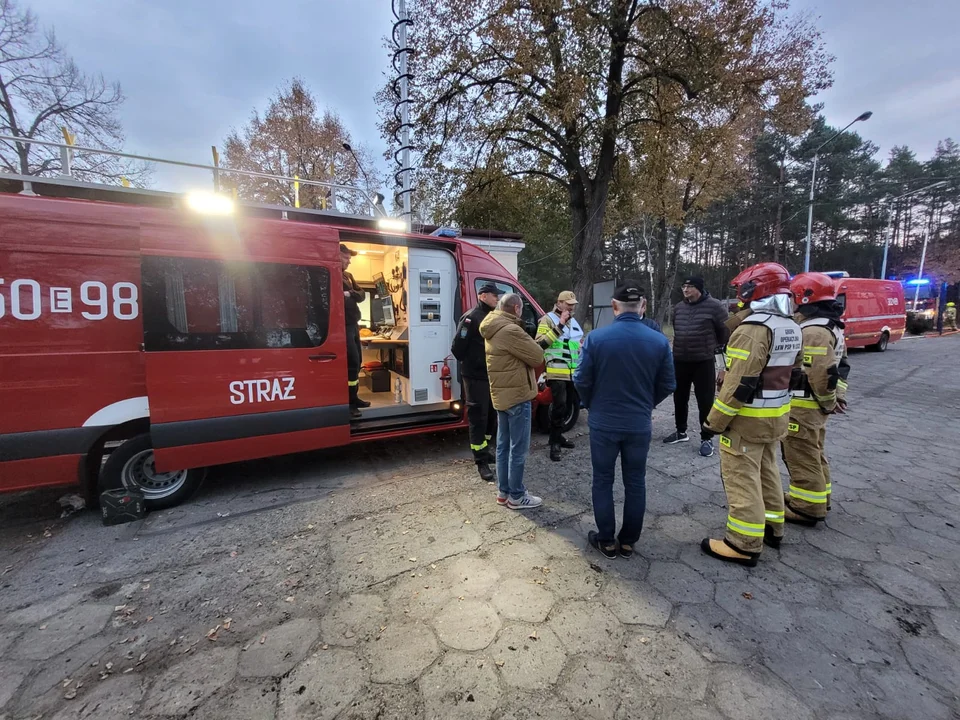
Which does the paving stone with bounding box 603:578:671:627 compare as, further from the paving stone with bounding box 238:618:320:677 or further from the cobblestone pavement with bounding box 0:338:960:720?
the paving stone with bounding box 238:618:320:677

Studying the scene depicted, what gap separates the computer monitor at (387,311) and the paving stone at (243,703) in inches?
176

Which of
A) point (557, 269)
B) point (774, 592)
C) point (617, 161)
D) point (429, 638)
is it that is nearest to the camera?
point (429, 638)

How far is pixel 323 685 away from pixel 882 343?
64.6 ft

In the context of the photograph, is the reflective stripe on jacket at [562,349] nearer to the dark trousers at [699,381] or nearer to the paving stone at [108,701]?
the dark trousers at [699,381]

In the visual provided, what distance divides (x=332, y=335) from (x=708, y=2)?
33.4 ft

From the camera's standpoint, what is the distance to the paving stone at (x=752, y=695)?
1734mm

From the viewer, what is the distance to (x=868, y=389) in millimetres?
8633

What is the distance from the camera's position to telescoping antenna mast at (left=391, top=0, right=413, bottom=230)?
8258 millimetres

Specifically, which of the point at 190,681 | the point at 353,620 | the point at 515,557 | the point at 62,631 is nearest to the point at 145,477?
the point at 62,631

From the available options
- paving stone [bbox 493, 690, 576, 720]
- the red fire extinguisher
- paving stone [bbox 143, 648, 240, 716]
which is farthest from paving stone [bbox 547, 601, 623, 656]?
the red fire extinguisher

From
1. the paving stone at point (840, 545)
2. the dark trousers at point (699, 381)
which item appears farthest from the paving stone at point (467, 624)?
the dark trousers at point (699, 381)

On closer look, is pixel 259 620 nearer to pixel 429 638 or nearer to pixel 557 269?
pixel 429 638

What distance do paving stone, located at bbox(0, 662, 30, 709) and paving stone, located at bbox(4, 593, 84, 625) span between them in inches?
13.7

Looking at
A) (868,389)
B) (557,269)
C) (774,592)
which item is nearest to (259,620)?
(774,592)
